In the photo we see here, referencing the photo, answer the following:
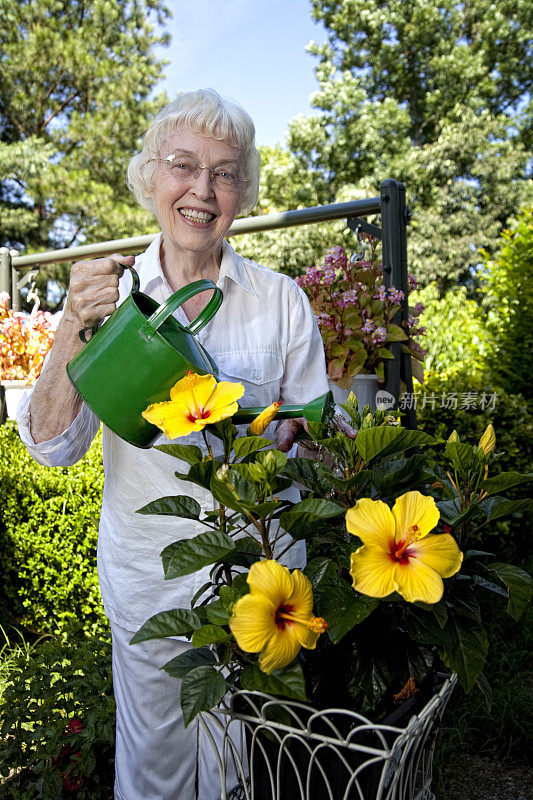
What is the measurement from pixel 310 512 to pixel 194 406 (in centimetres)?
21

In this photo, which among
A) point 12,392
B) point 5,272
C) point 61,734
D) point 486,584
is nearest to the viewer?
point 486,584

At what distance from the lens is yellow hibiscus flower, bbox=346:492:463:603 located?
0.61 m

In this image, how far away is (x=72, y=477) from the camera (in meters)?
2.88

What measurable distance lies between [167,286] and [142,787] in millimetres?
1118

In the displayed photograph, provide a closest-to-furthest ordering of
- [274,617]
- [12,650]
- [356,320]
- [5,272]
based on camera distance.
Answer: [274,617] < [356,320] < [12,650] < [5,272]

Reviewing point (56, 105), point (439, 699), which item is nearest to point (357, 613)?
point (439, 699)

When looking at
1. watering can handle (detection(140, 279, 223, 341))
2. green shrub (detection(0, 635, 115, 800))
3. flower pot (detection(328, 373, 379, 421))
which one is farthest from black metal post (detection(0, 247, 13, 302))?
watering can handle (detection(140, 279, 223, 341))

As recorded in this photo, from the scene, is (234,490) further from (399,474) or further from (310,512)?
(399,474)

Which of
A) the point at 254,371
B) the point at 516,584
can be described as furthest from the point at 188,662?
the point at 254,371

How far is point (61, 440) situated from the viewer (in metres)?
1.28

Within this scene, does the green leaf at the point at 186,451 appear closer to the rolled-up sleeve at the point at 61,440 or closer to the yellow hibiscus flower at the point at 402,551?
the yellow hibiscus flower at the point at 402,551

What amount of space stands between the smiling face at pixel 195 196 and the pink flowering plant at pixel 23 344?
244 centimetres

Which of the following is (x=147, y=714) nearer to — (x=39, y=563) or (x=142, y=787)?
(x=142, y=787)

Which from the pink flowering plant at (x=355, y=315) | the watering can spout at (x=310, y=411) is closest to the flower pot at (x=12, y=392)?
the pink flowering plant at (x=355, y=315)
